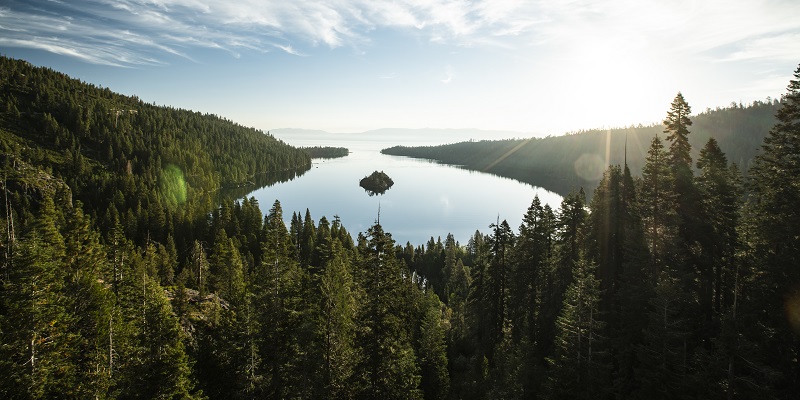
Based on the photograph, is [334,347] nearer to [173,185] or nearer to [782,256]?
[782,256]

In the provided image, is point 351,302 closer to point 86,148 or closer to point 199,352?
point 199,352

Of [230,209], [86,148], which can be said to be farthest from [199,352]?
[86,148]

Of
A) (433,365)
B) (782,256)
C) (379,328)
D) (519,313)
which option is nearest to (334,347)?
(379,328)

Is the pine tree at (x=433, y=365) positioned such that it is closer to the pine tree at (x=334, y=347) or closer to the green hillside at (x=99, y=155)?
the pine tree at (x=334, y=347)

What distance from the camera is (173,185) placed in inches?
6265

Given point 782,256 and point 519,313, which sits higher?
point 782,256

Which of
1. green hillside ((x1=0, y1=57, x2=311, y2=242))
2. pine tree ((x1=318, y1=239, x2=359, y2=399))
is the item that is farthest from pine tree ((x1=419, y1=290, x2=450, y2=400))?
green hillside ((x1=0, y1=57, x2=311, y2=242))

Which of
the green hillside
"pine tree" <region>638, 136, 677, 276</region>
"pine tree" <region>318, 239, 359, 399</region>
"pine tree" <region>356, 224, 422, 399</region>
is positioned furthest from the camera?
the green hillside

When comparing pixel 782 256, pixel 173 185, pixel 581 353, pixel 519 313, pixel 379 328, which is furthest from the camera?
pixel 173 185

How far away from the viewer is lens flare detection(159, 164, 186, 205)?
14812 cm

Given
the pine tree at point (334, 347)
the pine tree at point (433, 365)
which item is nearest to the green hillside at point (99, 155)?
the pine tree at point (433, 365)

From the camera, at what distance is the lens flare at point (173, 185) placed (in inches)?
5832

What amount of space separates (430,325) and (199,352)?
21.0 metres

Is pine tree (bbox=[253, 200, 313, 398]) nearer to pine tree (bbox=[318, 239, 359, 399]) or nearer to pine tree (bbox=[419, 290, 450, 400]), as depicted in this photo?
pine tree (bbox=[318, 239, 359, 399])
